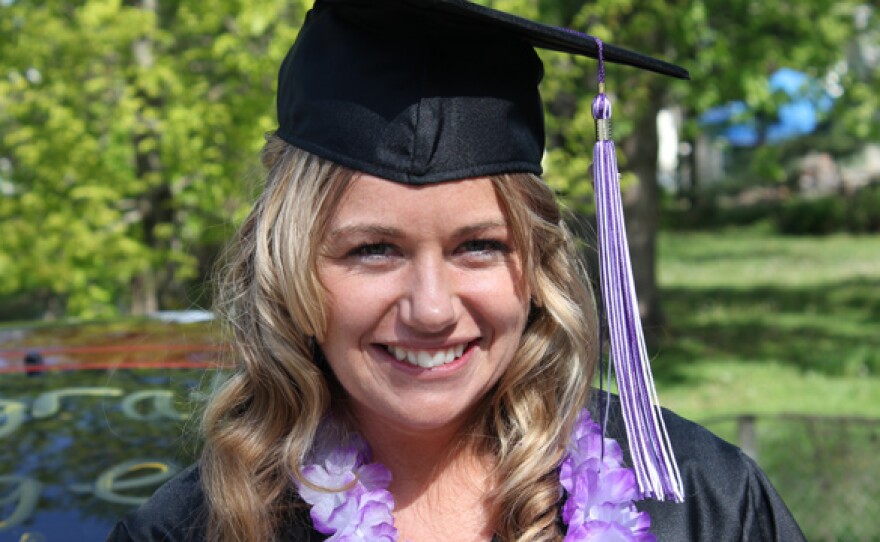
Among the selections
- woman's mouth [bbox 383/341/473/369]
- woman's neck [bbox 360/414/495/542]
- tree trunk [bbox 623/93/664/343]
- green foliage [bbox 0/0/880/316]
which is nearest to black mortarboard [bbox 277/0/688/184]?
woman's mouth [bbox 383/341/473/369]

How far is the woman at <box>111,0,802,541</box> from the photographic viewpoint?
1636mm

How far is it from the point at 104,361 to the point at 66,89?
339cm

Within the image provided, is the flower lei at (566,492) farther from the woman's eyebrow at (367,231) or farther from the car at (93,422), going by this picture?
the woman's eyebrow at (367,231)

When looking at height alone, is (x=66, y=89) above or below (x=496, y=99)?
above

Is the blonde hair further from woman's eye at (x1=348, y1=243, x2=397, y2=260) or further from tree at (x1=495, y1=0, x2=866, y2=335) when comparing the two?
tree at (x1=495, y1=0, x2=866, y2=335)

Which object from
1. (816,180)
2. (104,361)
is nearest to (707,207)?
(816,180)

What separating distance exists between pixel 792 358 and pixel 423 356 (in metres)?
8.27

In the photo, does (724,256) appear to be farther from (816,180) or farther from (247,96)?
(247,96)

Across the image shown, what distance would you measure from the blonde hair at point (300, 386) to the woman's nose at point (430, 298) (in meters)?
0.15

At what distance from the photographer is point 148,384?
2.50 meters

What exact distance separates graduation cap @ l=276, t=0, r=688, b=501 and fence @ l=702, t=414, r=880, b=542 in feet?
8.16

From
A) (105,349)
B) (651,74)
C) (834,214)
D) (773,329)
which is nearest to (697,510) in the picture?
(105,349)

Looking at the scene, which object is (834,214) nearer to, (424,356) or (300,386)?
(300,386)

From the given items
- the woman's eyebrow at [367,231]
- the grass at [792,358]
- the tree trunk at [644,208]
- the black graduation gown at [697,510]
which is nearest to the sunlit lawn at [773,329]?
the grass at [792,358]
